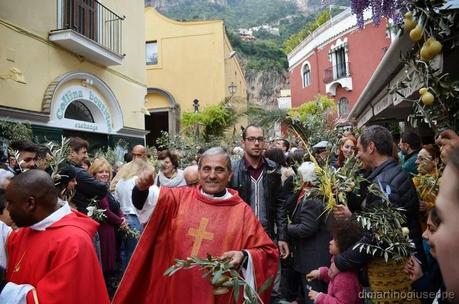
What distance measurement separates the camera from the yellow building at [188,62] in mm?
23625

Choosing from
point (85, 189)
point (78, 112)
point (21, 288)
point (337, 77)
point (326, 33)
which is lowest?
point (21, 288)

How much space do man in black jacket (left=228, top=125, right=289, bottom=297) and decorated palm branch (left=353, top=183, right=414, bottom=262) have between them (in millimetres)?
1740

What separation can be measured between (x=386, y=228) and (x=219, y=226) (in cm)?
118

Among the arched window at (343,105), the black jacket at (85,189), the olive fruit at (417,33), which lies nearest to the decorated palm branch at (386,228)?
the olive fruit at (417,33)

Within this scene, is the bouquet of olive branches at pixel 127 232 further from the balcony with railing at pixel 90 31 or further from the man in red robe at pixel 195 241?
the balcony with railing at pixel 90 31

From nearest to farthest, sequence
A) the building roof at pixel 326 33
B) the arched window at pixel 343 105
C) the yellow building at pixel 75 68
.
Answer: the yellow building at pixel 75 68, the building roof at pixel 326 33, the arched window at pixel 343 105

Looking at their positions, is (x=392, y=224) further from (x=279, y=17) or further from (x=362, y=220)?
(x=279, y=17)

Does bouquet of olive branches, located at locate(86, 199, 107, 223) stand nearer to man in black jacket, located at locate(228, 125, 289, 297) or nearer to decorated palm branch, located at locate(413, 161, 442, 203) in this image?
man in black jacket, located at locate(228, 125, 289, 297)

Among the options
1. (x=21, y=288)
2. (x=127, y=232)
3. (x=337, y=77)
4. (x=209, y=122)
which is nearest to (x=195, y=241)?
(x=21, y=288)

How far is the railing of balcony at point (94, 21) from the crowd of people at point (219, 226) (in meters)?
7.66

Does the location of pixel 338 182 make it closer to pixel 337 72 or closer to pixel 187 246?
pixel 187 246

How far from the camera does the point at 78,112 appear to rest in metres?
12.1

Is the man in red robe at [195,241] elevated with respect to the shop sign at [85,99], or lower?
lower

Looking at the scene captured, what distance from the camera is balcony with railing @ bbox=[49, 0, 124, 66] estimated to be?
34.8 ft
